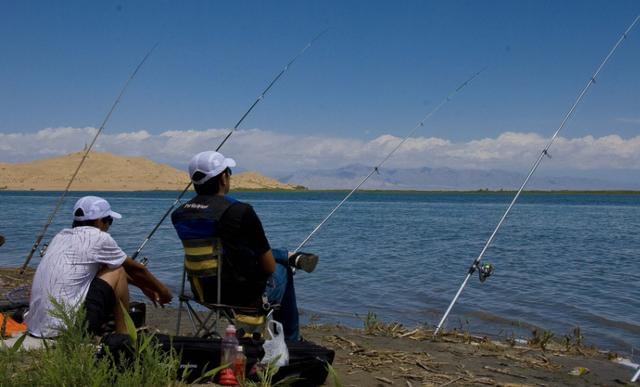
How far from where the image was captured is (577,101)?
700cm

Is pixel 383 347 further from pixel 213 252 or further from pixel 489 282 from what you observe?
pixel 489 282

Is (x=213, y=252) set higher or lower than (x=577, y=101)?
lower

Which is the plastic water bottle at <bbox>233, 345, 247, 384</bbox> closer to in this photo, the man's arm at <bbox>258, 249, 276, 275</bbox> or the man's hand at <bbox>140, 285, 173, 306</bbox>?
the man's arm at <bbox>258, 249, 276, 275</bbox>

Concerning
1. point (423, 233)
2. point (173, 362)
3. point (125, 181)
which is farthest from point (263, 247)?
point (125, 181)

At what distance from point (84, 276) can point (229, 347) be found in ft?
3.73

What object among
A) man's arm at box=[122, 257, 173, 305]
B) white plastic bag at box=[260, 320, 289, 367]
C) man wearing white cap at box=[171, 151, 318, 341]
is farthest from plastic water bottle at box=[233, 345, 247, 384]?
man's arm at box=[122, 257, 173, 305]

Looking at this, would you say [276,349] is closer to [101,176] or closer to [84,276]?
[84,276]

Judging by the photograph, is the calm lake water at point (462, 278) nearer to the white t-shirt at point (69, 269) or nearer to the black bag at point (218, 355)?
the black bag at point (218, 355)

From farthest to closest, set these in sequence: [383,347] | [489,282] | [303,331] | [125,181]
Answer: [125,181]
[489,282]
[303,331]
[383,347]

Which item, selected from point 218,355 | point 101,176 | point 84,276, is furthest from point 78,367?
point 101,176

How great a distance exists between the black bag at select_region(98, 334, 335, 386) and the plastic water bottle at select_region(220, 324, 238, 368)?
0.04 meters

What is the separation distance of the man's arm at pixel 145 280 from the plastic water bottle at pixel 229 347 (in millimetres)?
976

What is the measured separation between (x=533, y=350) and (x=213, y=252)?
3.69 meters

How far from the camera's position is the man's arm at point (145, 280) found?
453 centimetres
